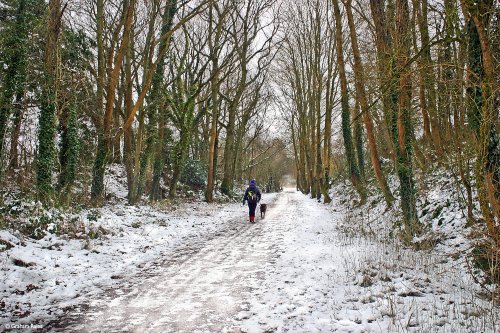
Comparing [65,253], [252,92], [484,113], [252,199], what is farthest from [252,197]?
[252,92]

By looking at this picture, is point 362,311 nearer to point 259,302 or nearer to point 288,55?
point 259,302

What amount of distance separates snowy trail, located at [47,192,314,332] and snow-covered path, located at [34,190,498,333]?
1 centimetres

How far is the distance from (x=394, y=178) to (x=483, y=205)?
1130 cm

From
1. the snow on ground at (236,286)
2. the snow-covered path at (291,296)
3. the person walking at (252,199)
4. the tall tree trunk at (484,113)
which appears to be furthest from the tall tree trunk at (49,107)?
the tall tree trunk at (484,113)

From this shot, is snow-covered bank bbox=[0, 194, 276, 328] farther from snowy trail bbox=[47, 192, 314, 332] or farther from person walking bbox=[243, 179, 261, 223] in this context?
person walking bbox=[243, 179, 261, 223]

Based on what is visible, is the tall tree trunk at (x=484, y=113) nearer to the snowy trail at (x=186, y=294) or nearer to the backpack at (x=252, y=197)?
the snowy trail at (x=186, y=294)

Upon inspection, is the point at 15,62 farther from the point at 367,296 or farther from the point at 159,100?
the point at 367,296

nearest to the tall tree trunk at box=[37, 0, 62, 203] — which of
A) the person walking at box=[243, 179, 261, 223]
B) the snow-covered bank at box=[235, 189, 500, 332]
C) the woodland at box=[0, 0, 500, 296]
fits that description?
the woodland at box=[0, 0, 500, 296]

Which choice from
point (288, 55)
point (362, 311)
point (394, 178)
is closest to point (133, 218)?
point (362, 311)

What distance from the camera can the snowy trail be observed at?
394 cm

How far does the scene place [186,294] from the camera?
16.0 ft

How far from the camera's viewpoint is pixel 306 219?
13039 millimetres

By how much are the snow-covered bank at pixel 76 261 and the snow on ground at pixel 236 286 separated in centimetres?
2

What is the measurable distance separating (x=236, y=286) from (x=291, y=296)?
3.16ft
